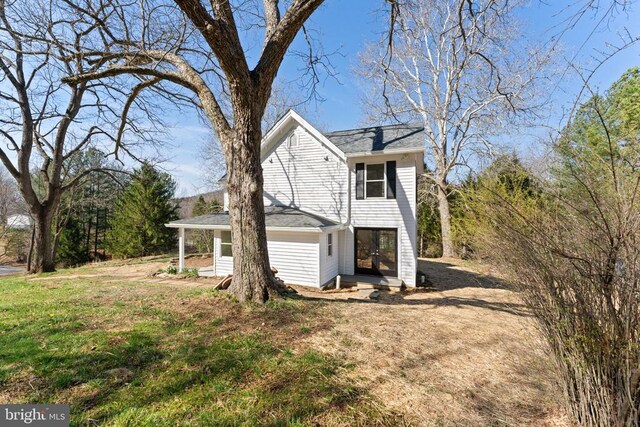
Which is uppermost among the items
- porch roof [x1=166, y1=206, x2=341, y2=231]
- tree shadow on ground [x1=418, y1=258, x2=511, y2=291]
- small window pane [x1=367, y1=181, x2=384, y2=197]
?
small window pane [x1=367, y1=181, x2=384, y2=197]

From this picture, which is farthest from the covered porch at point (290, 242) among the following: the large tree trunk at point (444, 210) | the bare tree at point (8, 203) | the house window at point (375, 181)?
the bare tree at point (8, 203)

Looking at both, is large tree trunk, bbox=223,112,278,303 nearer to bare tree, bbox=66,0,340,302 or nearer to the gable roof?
bare tree, bbox=66,0,340,302

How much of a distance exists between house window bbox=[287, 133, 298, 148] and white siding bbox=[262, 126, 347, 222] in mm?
129

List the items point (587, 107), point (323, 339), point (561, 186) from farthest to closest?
point (323, 339) < point (561, 186) < point (587, 107)

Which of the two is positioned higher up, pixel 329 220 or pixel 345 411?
pixel 329 220

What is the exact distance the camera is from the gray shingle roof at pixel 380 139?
10.3 metres

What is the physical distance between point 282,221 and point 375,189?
4119 mm

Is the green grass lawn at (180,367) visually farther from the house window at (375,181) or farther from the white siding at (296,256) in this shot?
the house window at (375,181)

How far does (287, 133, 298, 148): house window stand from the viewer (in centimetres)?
1186

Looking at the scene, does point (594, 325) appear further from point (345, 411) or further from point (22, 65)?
point (22, 65)

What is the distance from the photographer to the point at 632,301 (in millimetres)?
1959

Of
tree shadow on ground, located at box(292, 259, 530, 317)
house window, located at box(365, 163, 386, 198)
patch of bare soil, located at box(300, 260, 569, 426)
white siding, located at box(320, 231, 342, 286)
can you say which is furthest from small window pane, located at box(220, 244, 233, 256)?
patch of bare soil, located at box(300, 260, 569, 426)

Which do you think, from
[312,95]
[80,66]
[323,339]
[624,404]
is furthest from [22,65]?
[624,404]

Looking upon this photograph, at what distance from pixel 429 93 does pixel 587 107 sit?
17.5 m
